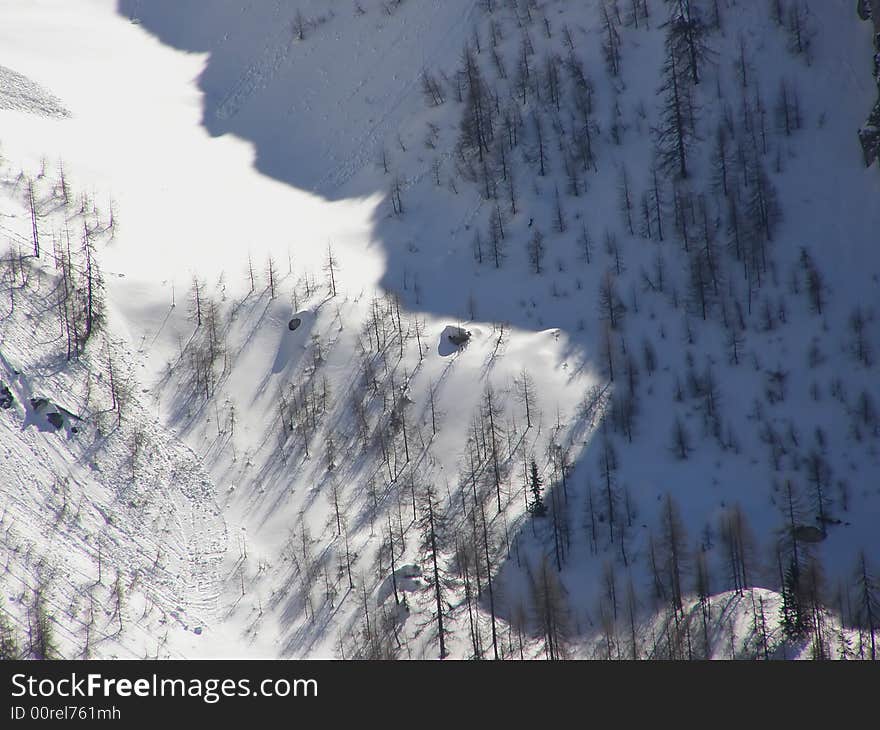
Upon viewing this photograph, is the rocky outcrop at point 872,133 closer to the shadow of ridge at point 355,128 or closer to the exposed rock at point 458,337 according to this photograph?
the shadow of ridge at point 355,128

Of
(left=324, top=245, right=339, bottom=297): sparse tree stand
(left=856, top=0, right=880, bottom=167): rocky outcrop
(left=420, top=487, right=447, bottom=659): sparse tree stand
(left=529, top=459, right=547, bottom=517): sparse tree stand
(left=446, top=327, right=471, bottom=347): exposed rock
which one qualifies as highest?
(left=856, top=0, right=880, bottom=167): rocky outcrop

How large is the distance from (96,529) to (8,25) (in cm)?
12394

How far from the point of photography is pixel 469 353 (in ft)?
354

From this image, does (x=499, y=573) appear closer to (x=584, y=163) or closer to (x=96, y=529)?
(x=96, y=529)

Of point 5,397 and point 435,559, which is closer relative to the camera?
point 435,559

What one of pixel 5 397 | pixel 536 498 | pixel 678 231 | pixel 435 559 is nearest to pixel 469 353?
pixel 536 498

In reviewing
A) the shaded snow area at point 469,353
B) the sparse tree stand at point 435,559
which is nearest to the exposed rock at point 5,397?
the shaded snow area at point 469,353

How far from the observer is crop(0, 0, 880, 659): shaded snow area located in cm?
8644

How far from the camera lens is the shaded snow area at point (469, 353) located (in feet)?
284

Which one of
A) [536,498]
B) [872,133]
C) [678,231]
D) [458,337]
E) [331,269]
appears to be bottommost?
[536,498]

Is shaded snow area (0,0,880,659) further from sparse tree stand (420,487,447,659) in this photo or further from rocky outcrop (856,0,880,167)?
rocky outcrop (856,0,880,167)

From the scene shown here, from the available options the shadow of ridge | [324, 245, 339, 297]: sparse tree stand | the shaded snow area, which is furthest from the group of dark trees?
[324, 245, 339, 297]: sparse tree stand

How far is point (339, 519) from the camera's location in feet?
309

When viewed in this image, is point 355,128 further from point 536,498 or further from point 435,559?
point 435,559
